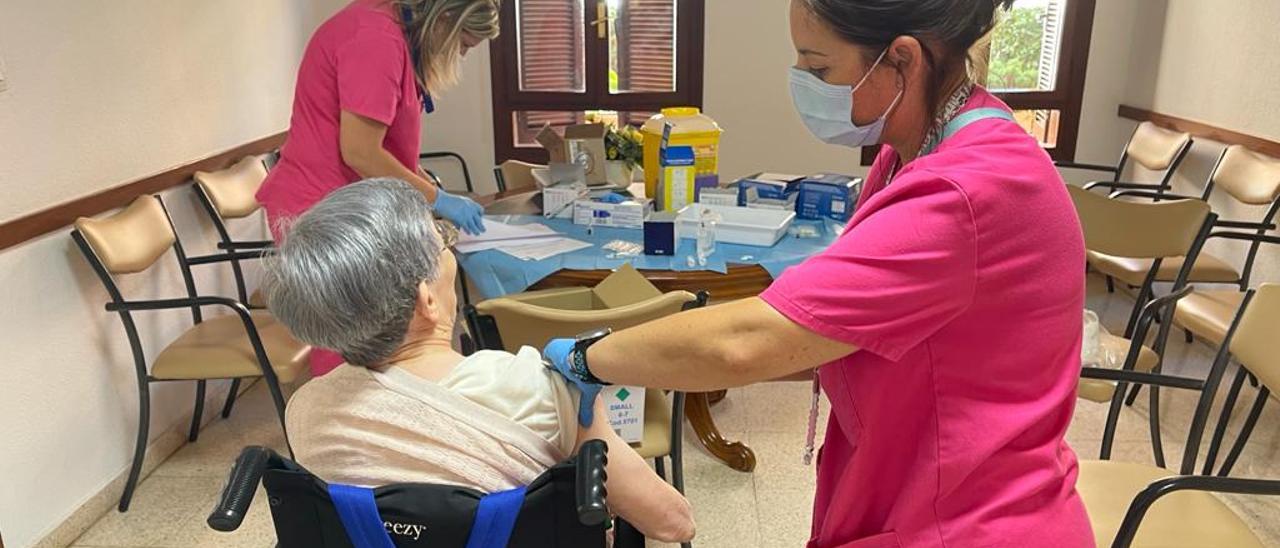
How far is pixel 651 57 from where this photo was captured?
14.9 ft

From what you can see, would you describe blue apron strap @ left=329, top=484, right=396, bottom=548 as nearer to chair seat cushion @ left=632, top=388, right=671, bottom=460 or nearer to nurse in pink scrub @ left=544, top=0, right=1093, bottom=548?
nurse in pink scrub @ left=544, top=0, right=1093, bottom=548

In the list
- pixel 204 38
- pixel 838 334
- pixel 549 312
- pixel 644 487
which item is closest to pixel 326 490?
pixel 644 487

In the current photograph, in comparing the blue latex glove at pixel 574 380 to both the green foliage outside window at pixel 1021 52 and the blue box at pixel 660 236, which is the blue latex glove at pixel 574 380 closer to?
the blue box at pixel 660 236

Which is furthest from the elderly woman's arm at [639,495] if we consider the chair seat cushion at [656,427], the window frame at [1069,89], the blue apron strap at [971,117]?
the window frame at [1069,89]

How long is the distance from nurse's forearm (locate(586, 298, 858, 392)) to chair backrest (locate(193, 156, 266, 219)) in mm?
2357

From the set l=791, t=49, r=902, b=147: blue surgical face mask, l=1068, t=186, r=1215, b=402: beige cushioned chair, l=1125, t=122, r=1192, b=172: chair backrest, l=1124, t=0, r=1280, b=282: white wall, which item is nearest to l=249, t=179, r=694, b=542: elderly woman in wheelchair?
l=791, t=49, r=902, b=147: blue surgical face mask

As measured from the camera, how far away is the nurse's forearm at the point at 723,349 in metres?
0.88

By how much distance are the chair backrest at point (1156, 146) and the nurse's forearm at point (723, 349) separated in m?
3.66

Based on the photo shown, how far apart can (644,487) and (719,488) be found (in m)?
1.46

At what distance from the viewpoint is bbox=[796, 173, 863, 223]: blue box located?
277 centimetres

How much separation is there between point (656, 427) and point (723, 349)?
123cm

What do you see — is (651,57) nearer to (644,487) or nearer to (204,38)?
(204,38)

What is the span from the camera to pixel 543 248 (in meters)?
2.54

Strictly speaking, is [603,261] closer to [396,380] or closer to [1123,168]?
[396,380]
